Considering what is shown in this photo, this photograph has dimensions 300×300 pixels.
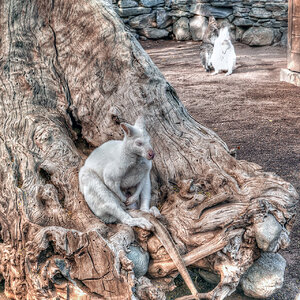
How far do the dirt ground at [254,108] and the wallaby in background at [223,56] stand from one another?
262 mm

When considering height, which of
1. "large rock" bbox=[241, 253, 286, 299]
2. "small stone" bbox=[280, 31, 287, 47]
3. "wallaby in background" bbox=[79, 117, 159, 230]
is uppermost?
"wallaby in background" bbox=[79, 117, 159, 230]

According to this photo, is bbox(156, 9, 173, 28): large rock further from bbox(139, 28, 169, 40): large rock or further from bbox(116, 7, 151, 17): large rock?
bbox(116, 7, 151, 17): large rock

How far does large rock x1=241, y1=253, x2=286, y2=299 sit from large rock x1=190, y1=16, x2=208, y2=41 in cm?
1309

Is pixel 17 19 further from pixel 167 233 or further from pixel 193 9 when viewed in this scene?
pixel 193 9

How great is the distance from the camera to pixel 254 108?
28.2 ft

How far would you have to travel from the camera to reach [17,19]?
5316 millimetres

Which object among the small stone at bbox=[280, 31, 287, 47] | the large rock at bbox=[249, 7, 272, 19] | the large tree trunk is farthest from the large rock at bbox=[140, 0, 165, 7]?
the large tree trunk

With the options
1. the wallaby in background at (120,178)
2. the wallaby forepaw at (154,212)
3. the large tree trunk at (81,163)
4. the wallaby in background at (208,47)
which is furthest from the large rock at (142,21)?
the wallaby forepaw at (154,212)

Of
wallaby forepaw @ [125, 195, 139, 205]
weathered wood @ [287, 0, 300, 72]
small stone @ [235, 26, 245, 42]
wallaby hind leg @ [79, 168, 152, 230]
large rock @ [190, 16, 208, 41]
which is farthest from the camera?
large rock @ [190, 16, 208, 41]

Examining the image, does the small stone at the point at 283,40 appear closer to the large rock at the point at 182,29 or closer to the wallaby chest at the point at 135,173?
the large rock at the point at 182,29

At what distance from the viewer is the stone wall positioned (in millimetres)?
14508

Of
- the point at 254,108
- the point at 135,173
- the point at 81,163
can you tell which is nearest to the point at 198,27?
the point at 254,108

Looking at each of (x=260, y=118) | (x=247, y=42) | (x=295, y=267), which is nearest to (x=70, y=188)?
(x=295, y=267)

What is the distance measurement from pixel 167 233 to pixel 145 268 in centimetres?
31
